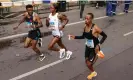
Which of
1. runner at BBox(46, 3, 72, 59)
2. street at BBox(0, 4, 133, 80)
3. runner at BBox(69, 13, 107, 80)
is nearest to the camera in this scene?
runner at BBox(69, 13, 107, 80)

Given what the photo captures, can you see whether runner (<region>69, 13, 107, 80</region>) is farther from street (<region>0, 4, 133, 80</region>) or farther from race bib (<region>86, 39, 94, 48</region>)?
street (<region>0, 4, 133, 80</region>)

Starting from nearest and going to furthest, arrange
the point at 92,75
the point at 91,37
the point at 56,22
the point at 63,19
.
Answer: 1. the point at 91,37
2. the point at 92,75
3. the point at 56,22
4. the point at 63,19

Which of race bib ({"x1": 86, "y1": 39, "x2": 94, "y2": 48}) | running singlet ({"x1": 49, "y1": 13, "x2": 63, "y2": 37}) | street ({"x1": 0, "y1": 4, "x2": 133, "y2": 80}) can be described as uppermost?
running singlet ({"x1": 49, "y1": 13, "x2": 63, "y2": 37})

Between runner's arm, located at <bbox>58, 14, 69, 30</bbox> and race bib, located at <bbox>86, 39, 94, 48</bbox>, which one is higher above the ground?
runner's arm, located at <bbox>58, 14, 69, 30</bbox>

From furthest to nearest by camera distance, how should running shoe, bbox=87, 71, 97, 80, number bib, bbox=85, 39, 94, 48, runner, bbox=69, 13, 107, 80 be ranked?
running shoe, bbox=87, 71, 97, 80 < number bib, bbox=85, 39, 94, 48 < runner, bbox=69, 13, 107, 80

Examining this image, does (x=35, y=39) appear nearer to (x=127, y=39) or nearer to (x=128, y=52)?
(x=128, y=52)

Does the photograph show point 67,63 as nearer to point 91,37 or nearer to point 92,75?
point 92,75

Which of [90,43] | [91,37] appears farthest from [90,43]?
[91,37]

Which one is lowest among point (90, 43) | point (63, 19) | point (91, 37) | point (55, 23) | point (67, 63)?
point (67, 63)

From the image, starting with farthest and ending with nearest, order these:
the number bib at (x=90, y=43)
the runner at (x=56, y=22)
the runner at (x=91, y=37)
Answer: the runner at (x=56, y=22) < the number bib at (x=90, y=43) < the runner at (x=91, y=37)

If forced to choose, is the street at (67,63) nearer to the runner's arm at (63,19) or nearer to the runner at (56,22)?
the runner at (56,22)

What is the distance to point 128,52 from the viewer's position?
32.4 ft

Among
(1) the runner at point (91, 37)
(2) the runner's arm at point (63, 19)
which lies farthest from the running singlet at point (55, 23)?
(1) the runner at point (91, 37)

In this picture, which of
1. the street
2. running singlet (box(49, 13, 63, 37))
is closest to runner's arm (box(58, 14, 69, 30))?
running singlet (box(49, 13, 63, 37))
